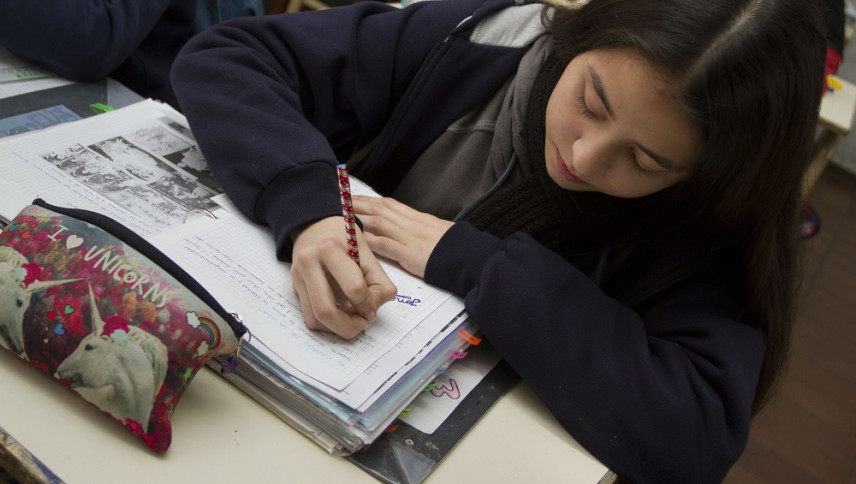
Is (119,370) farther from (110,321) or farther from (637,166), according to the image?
(637,166)

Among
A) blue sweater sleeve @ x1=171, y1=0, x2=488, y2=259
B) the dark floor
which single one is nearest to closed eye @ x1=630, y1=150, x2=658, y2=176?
blue sweater sleeve @ x1=171, y1=0, x2=488, y2=259

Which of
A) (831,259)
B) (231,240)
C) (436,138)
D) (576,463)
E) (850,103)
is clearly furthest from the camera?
(831,259)

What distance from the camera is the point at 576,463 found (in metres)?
0.76


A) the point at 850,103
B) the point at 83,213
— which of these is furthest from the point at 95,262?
the point at 850,103

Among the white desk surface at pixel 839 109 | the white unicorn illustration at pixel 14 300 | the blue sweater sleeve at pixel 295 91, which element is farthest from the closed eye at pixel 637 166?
the white desk surface at pixel 839 109

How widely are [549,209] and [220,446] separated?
1.94ft

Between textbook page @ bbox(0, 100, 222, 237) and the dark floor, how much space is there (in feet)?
4.24

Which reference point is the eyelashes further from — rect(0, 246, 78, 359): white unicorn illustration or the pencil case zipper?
rect(0, 246, 78, 359): white unicorn illustration

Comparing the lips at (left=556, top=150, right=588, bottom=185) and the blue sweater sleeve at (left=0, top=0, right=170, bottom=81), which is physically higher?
the blue sweater sleeve at (left=0, top=0, right=170, bottom=81)

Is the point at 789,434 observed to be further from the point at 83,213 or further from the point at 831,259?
the point at 83,213

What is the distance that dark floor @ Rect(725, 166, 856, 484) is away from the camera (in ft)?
6.86

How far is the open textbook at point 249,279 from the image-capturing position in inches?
27.4

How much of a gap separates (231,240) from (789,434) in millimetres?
2075

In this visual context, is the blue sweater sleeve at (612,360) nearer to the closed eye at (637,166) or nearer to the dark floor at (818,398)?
the closed eye at (637,166)
